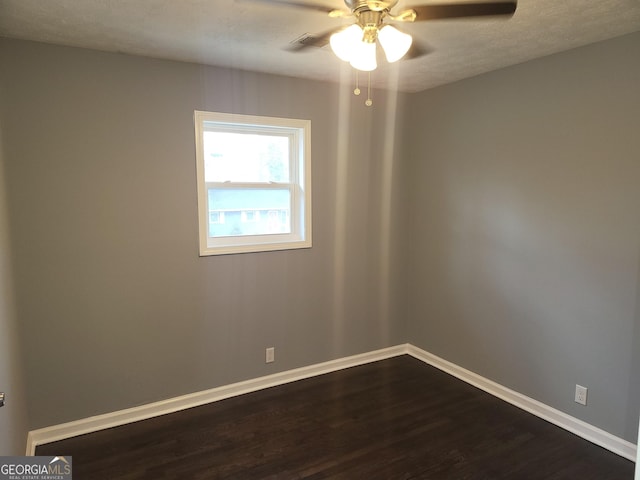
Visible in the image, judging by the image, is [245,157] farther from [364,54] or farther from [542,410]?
[542,410]

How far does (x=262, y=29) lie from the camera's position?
7.41ft

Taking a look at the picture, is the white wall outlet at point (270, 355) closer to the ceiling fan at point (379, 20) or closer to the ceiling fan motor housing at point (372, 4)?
the ceiling fan at point (379, 20)

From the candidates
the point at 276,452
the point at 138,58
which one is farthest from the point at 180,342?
the point at 138,58

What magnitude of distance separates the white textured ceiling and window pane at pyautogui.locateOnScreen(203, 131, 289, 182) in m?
0.53

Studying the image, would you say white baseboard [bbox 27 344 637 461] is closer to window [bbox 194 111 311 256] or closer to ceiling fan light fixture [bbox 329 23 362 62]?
window [bbox 194 111 311 256]

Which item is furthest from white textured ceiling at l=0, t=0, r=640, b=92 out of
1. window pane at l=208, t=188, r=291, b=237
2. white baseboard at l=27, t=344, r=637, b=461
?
white baseboard at l=27, t=344, r=637, b=461

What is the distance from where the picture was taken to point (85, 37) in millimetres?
2363

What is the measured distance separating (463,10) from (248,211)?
207cm

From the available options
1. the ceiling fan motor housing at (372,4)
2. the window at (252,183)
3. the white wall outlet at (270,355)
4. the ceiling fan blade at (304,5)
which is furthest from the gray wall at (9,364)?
the ceiling fan motor housing at (372,4)

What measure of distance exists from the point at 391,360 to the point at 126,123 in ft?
9.73

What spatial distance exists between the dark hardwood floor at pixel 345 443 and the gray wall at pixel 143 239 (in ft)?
1.00

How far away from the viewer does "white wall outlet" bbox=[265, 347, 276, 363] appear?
338cm

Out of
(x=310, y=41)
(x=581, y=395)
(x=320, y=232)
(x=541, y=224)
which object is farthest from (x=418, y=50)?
(x=581, y=395)

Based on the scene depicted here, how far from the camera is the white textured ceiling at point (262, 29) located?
1.98 metres
